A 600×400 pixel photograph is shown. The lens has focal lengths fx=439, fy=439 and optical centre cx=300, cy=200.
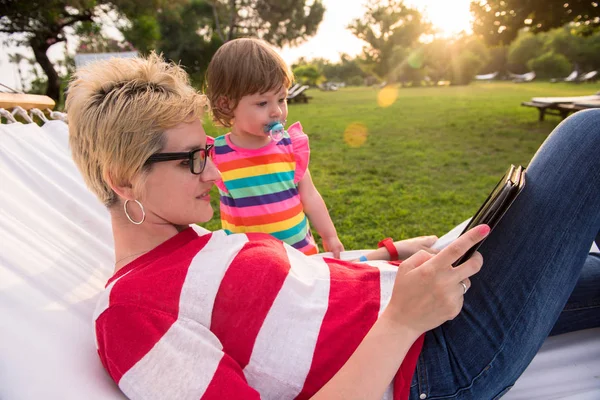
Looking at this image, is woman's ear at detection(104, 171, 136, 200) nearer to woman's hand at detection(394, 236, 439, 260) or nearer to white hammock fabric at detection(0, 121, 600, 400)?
white hammock fabric at detection(0, 121, 600, 400)

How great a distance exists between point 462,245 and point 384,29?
71645mm

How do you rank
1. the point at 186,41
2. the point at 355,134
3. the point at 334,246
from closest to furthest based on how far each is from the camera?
the point at 334,246 < the point at 355,134 < the point at 186,41

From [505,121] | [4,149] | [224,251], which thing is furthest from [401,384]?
[505,121]

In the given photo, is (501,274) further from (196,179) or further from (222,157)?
(222,157)

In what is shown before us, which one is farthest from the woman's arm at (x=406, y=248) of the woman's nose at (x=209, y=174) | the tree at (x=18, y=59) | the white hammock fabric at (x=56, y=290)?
the tree at (x=18, y=59)

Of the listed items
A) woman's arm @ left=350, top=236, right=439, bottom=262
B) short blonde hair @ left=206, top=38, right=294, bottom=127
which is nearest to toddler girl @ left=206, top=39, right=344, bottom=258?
short blonde hair @ left=206, top=38, right=294, bottom=127

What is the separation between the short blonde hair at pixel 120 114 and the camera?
4.40 ft

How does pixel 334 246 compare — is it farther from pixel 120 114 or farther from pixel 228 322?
pixel 120 114

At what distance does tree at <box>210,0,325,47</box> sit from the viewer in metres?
32.2

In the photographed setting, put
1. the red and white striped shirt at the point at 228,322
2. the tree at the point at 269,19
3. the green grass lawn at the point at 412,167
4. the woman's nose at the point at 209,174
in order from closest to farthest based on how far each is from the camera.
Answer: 1. the red and white striped shirt at the point at 228,322
2. the woman's nose at the point at 209,174
3. the green grass lawn at the point at 412,167
4. the tree at the point at 269,19

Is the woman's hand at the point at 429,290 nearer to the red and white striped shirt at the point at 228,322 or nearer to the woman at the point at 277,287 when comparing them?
the woman at the point at 277,287

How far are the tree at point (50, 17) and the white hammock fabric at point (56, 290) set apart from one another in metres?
11.0

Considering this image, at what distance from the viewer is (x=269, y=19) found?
111ft

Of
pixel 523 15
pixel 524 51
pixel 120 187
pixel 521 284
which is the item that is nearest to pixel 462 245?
pixel 521 284
